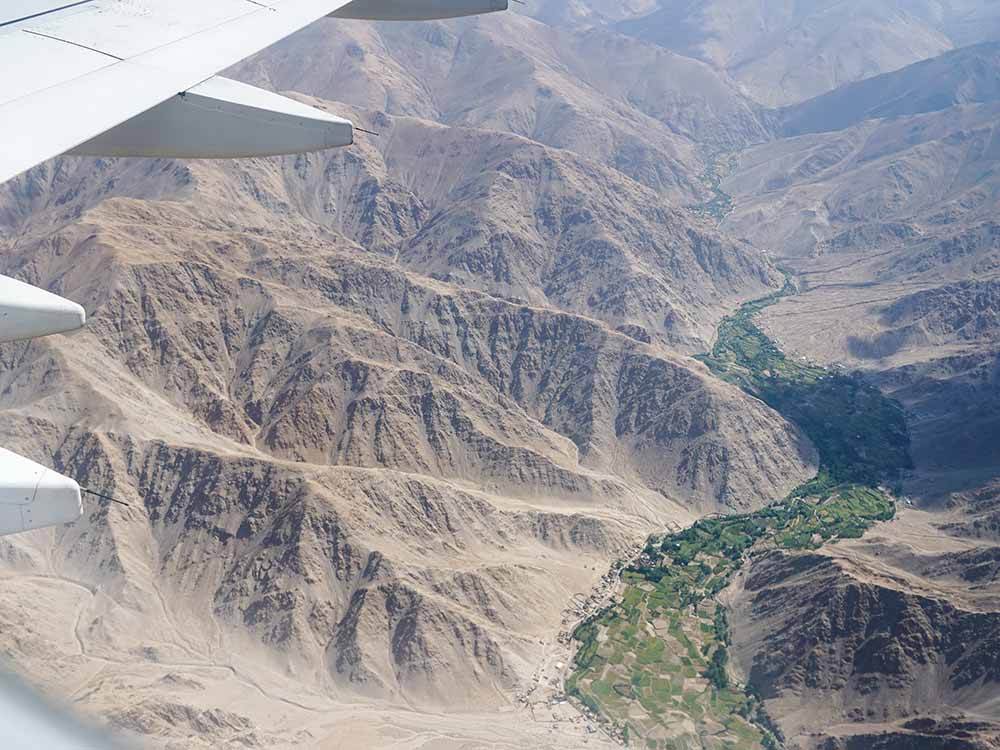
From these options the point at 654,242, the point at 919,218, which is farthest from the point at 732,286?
the point at 919,218

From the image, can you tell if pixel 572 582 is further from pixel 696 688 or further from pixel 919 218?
pixel 919 218

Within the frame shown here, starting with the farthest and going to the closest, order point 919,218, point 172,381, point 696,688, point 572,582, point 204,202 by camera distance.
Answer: point 919,218, point 204,202, point 172,381, point 572,582, point 696,688

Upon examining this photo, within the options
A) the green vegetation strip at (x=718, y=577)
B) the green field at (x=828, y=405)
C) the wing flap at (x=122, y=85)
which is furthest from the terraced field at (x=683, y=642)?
the wing flap at (x=122, y=85)

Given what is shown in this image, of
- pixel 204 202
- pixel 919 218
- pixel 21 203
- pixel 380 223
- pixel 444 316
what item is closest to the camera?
pixel 444 316

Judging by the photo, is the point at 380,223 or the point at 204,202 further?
the point at 380,223

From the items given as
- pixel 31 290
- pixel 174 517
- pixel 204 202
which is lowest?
pixel 174 517

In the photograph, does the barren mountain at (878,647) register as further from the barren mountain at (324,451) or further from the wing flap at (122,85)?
the wing flap at (122,85)

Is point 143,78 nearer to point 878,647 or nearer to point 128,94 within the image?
point 128,94
